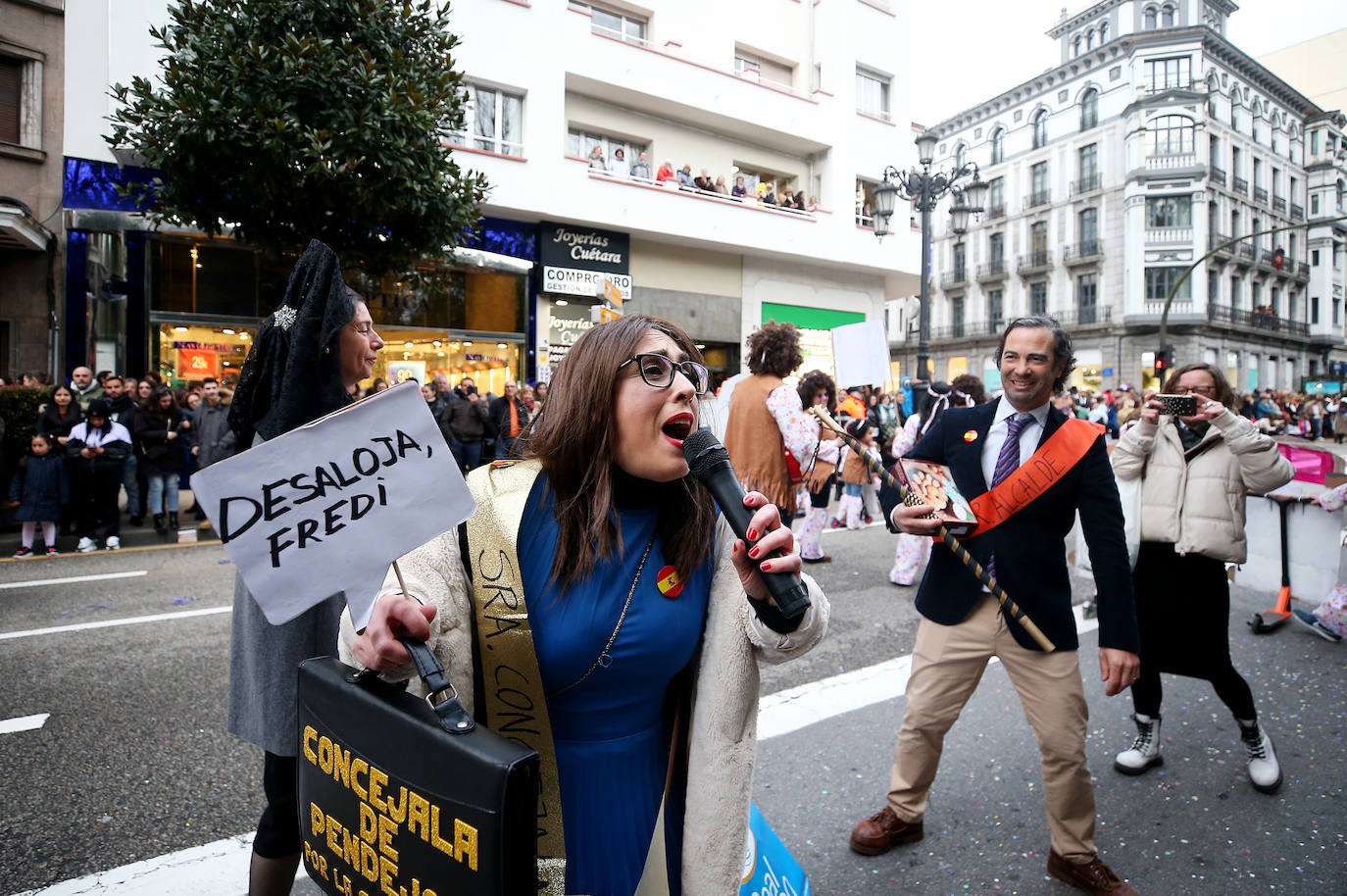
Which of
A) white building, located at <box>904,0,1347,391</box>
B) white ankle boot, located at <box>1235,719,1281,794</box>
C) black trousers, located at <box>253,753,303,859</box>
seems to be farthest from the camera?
white building, located at <box>904,0,1347,391</box>

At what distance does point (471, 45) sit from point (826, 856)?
17.1 metres

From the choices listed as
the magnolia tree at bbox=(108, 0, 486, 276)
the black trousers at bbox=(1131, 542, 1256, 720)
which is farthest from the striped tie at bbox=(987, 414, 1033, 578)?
the magnolia tree at bbox=(108, 0, 486, 276)

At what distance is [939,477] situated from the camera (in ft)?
9.59

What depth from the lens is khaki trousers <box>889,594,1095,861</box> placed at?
2.71 meters

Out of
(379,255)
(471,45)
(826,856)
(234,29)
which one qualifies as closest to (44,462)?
(379,255)

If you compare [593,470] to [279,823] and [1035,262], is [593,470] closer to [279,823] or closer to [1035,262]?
[279,823]

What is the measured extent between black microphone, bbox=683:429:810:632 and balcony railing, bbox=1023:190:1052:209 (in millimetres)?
53194

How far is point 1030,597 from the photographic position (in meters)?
2.80

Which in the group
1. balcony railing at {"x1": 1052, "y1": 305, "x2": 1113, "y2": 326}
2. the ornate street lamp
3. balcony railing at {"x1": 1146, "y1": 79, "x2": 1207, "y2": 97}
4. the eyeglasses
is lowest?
the eyeglasses

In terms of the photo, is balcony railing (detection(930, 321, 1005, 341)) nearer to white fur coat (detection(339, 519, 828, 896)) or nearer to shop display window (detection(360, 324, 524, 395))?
shop display window (detection(360, 324, 524, 395))

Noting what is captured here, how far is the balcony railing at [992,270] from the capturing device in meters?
49.1

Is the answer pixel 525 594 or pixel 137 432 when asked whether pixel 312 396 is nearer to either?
pixel 525 594

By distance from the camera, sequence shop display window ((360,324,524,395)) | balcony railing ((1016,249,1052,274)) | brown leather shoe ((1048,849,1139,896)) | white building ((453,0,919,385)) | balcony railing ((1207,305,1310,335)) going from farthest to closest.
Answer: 1. balcony railing ((1016,249,1052,274))
2. balcony railing ((1207,305,1310,335))
3. white building ((453,0,919,385))
4. shop display window ((360,324,524,395))
5. brown leather shoe ((1048,849,1139,896))

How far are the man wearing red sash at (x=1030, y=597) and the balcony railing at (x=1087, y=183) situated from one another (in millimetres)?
49654
